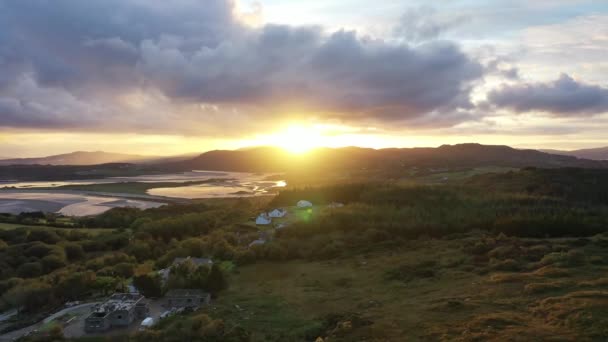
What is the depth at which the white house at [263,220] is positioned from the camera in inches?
1859

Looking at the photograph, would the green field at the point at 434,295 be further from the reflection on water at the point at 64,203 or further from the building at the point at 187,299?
the reflection on water at the point at 64,203

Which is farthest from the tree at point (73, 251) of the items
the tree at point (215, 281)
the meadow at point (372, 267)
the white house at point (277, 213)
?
the tree at point (215, 281)

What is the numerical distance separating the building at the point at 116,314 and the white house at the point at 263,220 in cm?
2515

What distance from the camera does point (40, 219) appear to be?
52062mm

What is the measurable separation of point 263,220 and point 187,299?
2523 centimetres

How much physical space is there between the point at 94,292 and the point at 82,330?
743 centimetres

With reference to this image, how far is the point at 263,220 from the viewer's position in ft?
157

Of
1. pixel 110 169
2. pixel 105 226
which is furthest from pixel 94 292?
pixel 110 169

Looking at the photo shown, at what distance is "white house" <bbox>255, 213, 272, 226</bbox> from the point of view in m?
47.2

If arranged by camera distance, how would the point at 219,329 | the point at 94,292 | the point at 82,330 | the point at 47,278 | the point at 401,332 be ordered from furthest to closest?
the point at 47,278
the point at 94,292
the point at 82,330
the point at 219,329
the point at 401,332

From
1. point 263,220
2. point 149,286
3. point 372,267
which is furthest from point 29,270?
point 372,267

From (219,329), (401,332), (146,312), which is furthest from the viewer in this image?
(146,312)

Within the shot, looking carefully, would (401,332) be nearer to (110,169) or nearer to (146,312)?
(146,312)

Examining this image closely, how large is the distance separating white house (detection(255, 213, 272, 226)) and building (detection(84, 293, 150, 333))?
82.5 feet
